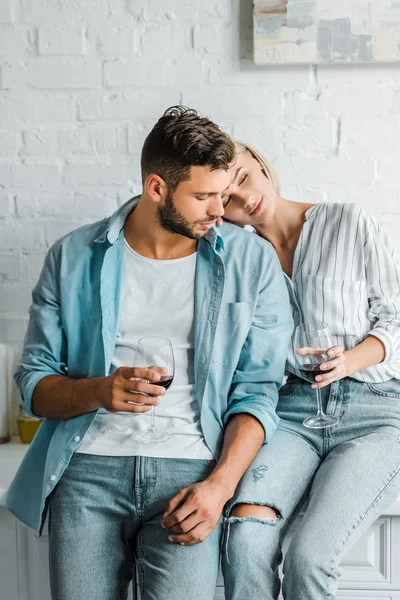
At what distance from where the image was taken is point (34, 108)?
2373 mm

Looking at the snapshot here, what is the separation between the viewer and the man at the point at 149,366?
1.64 meters

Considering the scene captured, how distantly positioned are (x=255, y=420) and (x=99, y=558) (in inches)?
18.0

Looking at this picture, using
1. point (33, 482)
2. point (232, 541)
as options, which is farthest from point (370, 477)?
point (33, 482)

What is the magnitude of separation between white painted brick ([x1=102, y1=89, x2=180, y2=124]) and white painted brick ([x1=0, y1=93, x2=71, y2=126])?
13cm

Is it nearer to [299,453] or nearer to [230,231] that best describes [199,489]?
[299,453]

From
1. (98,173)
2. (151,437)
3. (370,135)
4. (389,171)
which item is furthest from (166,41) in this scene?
(151,437)

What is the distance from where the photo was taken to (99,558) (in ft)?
5.43

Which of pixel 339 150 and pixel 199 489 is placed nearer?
pixel 199 489

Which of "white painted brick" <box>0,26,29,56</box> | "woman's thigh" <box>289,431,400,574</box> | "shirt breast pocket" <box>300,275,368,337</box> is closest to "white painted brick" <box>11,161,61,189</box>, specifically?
"white painted brick" <box>0,26,29,56</box>

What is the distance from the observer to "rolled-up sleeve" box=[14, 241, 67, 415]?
184cm

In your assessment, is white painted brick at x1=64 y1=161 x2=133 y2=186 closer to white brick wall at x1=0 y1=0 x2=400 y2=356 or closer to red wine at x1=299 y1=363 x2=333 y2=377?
white brick wall at x1=0 y1=0 x2=400 y2=356

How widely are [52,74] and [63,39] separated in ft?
0.36

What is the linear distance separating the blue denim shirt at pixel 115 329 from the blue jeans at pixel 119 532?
88mm

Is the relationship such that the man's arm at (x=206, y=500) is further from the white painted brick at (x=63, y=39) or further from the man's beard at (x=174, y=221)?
the white painted brick at (x=63, y=39)
